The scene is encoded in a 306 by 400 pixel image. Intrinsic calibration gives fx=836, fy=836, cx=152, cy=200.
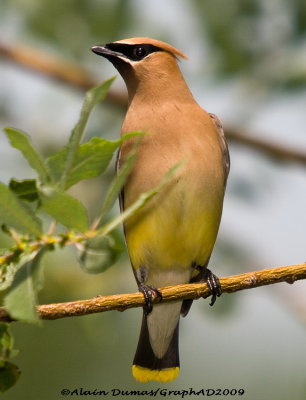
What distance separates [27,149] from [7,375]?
0.79m

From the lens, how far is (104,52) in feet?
15.8

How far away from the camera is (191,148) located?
4.62 m

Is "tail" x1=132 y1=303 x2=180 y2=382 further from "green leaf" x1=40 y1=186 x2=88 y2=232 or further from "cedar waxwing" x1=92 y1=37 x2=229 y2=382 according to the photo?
"green leaf" x1=40 y1=186 x2=88 y2=232

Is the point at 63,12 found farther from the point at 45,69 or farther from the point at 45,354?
the point at 45,354

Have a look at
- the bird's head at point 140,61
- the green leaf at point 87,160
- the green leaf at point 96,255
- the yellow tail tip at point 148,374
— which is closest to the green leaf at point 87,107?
the green leaf at point 87,160

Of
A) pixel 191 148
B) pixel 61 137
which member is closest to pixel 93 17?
pixel 61 137

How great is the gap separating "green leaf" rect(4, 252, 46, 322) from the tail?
315 cm

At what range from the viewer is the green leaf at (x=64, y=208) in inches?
86.4

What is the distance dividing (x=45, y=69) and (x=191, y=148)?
1.35 m

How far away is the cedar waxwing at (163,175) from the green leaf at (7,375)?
1.71 m

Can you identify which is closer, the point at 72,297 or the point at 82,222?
the point at 82,222

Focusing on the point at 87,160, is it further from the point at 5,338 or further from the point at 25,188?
the point at 5,338

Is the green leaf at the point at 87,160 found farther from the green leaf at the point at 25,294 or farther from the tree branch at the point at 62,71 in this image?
the tree branch at the point at 62,71

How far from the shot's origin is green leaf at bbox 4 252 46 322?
216cm
